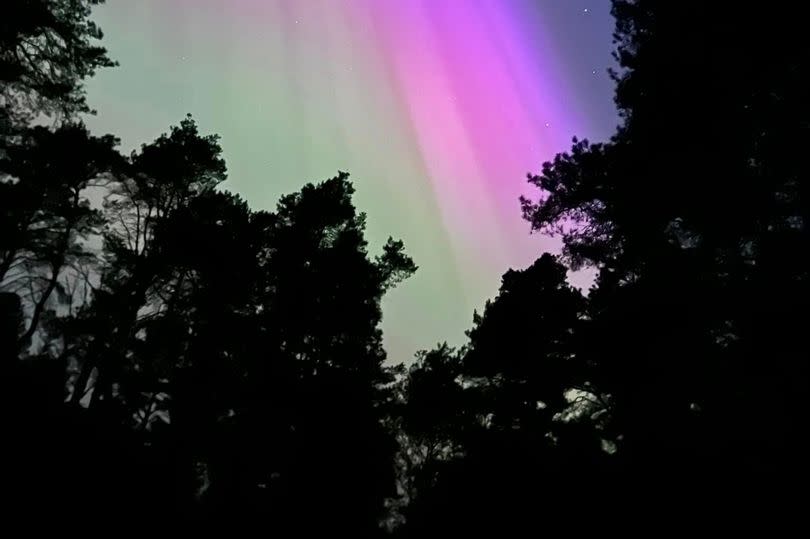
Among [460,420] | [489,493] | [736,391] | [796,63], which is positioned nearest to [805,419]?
[736,391]

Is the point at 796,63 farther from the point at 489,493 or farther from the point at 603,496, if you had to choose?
the point at 489,493

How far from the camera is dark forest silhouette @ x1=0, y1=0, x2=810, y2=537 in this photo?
9164mm

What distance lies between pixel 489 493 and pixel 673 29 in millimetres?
14618

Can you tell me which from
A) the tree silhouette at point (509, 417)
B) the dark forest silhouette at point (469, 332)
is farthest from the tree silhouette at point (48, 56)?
the tree silhouette at point (509, 417)

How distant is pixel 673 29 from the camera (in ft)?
40.9

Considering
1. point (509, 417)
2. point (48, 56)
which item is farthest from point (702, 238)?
point (48, 56)

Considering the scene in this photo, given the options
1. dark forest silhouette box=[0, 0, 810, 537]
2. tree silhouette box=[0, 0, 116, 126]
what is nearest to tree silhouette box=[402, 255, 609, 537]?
dark forest silhouette box=[0, 0, 810, 537]

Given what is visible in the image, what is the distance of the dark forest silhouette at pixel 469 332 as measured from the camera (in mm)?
9164

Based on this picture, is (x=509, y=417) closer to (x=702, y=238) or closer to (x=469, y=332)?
(x=469, y=332)

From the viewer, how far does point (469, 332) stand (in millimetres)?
21125

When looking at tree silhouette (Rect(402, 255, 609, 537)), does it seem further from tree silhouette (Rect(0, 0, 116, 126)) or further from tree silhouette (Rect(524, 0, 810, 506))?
tree silhouette (Rect(0, 0, 116, 126))

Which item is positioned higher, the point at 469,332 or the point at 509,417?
the point at 469,332

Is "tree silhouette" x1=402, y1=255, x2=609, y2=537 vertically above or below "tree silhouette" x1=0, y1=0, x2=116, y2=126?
below

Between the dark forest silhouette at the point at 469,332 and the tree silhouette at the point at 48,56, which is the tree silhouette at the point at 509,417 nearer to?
the dark forest silhouette at the point at 469,332
